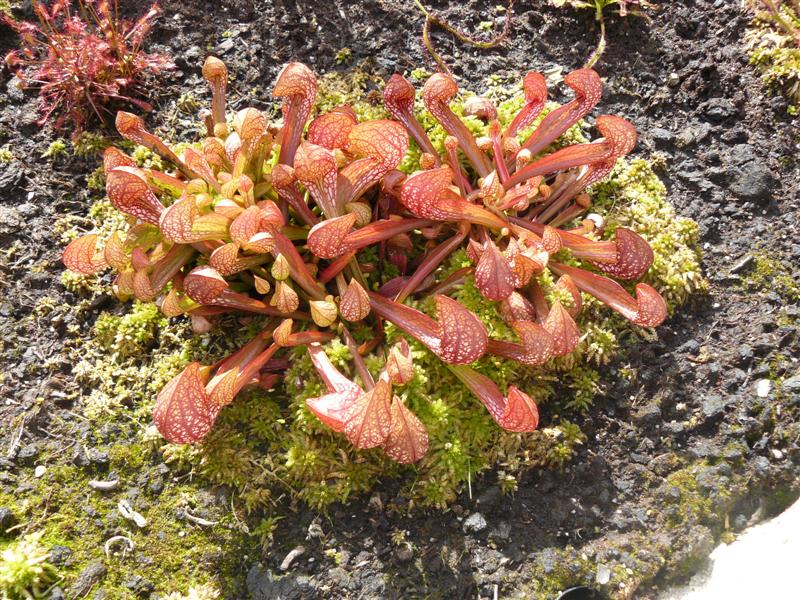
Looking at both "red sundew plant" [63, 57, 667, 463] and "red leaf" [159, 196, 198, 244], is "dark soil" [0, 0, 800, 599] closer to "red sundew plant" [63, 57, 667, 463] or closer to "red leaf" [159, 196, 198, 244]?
"red sundew plant" [63, 57, 667, 463]

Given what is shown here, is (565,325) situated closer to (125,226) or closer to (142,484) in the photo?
(142,484)

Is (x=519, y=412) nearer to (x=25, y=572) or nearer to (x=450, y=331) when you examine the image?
(x=450, y=331)

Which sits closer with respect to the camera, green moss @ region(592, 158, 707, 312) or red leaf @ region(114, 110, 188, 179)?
red leaf @ region(114, 110, 188, 179)

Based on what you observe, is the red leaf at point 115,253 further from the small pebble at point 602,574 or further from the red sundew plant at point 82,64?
the small pebble at point 602,574

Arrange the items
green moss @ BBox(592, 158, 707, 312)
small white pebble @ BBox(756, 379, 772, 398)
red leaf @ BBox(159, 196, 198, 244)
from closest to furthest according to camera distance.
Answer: red leaf @ BBox(159, 196, 198, 244) → small white pebble @ BBox(756, 379, 772, 398) → green moss @ BBox(592, 158, 707, 312)

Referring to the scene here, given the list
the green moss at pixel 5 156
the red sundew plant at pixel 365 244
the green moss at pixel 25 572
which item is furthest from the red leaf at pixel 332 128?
the green moss at pixel 25 572

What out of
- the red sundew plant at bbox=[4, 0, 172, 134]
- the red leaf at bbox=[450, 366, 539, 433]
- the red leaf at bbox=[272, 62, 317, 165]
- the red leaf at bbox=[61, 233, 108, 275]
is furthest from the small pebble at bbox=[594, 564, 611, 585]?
the red sundew plant at bbox=[4, 0, 172, 134]

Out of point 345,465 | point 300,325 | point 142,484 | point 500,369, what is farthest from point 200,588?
point 500,369
